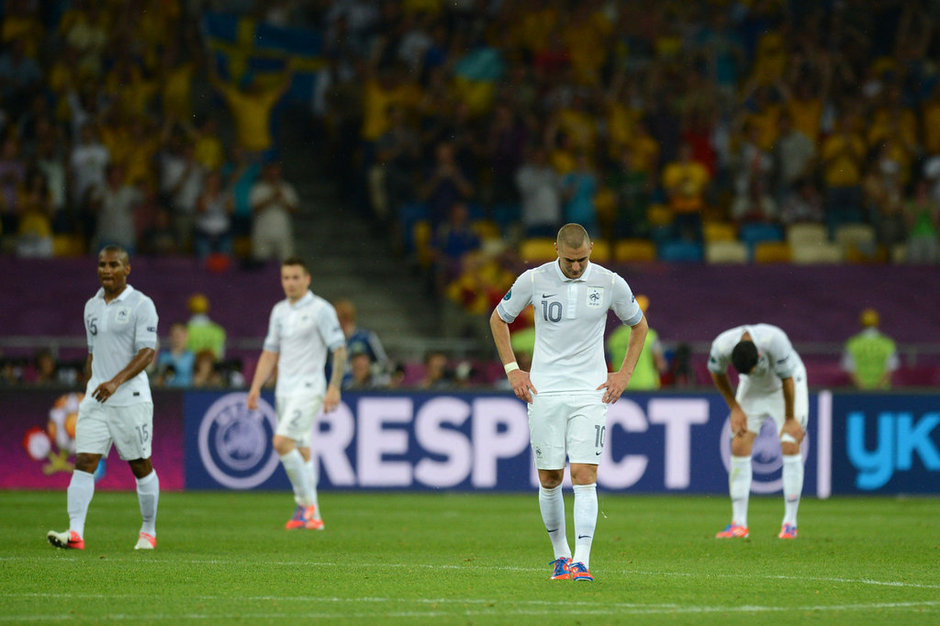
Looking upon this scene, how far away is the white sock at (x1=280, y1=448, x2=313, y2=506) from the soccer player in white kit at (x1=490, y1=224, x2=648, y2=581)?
479 centimetres

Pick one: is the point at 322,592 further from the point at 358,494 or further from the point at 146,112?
the point at 146,112

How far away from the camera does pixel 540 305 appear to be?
10117mm

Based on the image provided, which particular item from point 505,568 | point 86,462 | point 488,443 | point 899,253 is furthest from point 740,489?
point 899,253

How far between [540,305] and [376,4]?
18156 mm

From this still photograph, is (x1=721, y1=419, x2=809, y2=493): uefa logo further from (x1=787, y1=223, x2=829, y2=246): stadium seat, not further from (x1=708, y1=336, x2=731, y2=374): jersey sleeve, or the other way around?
(x1=787, y1=223, x2=829, y2=246): stadium seat

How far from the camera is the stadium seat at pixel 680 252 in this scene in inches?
974

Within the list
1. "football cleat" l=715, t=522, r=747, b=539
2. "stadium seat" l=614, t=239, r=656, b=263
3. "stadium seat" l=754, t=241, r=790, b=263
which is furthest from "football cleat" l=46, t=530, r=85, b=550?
"stadium seat" l=754, t=241, r=790, b=263

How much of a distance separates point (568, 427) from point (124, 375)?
12.3 ft

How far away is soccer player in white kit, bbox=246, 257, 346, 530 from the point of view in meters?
14.5

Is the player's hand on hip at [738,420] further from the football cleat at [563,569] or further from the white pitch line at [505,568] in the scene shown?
the football cleat at [563,569]

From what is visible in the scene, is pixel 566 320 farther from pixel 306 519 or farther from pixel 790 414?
pixel 306 519

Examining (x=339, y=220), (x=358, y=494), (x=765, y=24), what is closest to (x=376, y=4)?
(x=339, y=220)

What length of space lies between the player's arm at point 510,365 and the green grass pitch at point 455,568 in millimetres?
1204

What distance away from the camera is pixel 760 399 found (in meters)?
14.3
